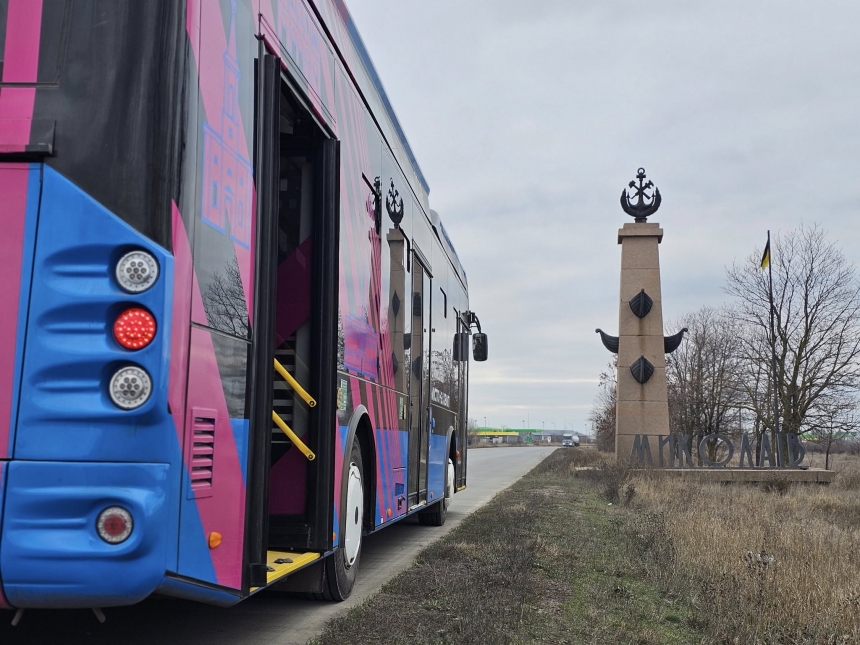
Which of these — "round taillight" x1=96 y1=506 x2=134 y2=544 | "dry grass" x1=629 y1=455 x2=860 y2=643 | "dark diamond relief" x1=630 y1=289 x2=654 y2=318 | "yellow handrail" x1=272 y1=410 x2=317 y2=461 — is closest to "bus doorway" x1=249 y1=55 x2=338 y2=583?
"yellow handrail" x1=272 y1=410 x2=317 y2=461

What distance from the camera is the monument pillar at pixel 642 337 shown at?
27344 mm

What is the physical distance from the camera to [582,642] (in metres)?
5.24

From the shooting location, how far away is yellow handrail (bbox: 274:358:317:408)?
17.8ft

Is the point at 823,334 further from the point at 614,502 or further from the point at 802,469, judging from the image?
the point at 614,502

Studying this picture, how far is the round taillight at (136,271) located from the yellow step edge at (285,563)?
1830mm

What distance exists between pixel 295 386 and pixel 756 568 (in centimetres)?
425

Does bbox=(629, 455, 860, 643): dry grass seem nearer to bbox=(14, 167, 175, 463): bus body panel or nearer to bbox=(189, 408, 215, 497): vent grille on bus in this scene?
bbox=(189, 408, 215, 497): vent grille on bus

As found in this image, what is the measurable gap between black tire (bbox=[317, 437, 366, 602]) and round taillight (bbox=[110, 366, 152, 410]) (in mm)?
2900

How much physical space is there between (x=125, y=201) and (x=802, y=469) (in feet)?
84.0

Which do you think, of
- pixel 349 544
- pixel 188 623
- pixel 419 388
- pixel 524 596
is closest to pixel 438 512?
pixel 419 388

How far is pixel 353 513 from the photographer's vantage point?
252 inches

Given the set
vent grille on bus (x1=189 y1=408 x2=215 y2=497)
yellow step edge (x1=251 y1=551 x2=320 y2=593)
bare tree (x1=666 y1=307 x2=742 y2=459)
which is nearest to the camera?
vent grille on bus (x1=189 y1=408 x2=215 y2=497)

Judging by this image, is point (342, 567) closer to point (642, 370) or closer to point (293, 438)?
point (293, 438)

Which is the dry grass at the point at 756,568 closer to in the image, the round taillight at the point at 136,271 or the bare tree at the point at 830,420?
the round taillight at the point at 136,271
